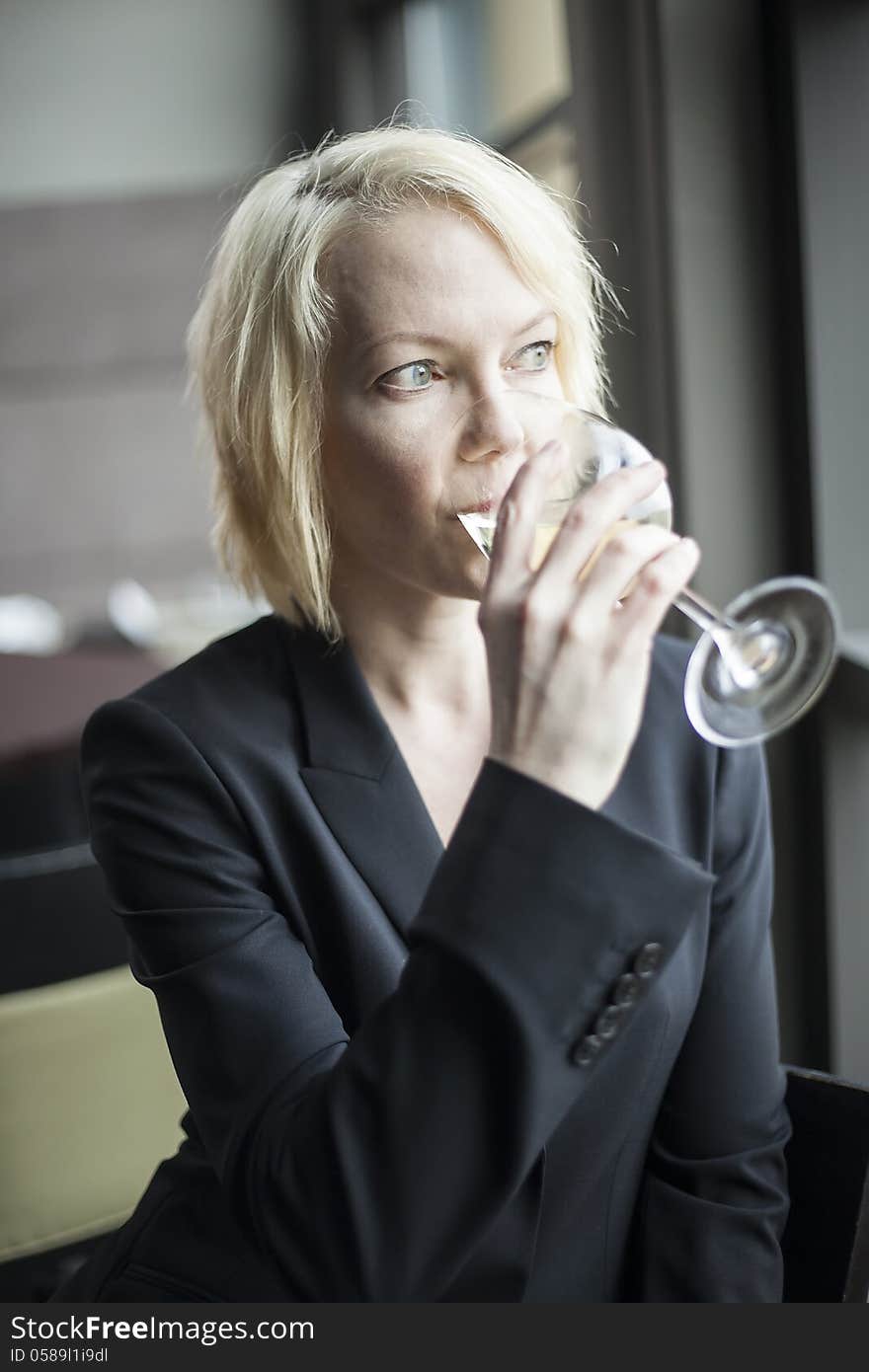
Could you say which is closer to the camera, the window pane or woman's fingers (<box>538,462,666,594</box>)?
woman's fingers (<box>538,462,666,594</box>)

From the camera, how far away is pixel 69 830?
2.35m

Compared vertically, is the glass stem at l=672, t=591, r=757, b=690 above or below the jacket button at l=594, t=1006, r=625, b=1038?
above

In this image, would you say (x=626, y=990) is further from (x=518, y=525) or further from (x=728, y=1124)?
(x=728, y=1124)

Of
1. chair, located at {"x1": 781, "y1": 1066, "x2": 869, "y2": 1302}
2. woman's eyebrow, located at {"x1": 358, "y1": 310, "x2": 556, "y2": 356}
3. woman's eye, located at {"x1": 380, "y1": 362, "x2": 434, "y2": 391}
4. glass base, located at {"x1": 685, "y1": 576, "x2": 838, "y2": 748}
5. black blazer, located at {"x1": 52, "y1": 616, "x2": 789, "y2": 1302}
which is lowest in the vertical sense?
chair, located at {"x1": 781, "y1": 1066, "x2": 869, "y2": 1302}

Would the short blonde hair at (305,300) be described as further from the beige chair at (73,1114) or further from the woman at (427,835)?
the beige chair at (73,1114)

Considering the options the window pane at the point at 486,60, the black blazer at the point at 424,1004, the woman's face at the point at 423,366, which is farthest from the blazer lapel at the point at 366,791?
the window pane at the point at 486,60

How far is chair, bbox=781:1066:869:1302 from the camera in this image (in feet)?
3.78

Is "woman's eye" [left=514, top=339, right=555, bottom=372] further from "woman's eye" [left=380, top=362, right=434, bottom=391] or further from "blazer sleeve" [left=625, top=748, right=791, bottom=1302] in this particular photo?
"blazer sleeve" [left=625, top=748, right=791, bottom=1302]

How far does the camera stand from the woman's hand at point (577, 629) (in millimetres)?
797

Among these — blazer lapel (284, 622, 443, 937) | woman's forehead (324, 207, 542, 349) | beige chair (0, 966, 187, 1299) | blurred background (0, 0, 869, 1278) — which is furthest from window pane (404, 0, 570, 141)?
beige chair (0, 966, 187, 1299)

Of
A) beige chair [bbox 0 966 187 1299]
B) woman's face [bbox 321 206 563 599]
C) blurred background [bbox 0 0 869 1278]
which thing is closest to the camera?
woman's face [bbox 321 206 563 599]

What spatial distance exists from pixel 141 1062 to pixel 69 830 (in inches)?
40.4

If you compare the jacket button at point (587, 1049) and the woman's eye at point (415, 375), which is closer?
the jacket button at point (587, 1049)

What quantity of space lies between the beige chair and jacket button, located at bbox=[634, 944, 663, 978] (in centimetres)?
67
